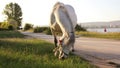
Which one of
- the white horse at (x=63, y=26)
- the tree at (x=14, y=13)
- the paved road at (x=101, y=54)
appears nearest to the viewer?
the white horse at (x=63, y=26)

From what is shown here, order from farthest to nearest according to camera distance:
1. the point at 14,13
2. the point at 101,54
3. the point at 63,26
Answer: the point at 14,13 → the point at 101,54 → the point at 63,26

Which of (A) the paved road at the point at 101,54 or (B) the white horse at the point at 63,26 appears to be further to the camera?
(A) the paved road at the point at 101,54

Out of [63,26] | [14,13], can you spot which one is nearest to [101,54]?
[63,26]

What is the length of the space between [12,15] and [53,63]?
112283 millimetres

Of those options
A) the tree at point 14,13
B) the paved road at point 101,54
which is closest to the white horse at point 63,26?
the paved road at point 101,54

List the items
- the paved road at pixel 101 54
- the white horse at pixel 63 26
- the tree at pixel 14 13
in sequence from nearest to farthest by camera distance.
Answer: the white horse at pixel 63 26
the paved road at pixel 101 54
the tree at pixel 14 13

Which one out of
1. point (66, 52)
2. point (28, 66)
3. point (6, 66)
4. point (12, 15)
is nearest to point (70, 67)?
point (66, 52)

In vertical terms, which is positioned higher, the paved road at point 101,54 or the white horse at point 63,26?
the white horse at point 63,26

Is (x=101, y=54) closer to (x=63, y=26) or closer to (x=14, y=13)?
(x=63, y=26)

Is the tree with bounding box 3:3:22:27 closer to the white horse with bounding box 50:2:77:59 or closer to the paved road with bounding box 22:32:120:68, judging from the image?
the paved road with bounding box 22:32:120:68

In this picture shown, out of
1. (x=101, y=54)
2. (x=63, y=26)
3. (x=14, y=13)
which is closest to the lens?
(x=63, y=26)

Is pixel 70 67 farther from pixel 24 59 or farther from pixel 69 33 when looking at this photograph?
pixel 24 59

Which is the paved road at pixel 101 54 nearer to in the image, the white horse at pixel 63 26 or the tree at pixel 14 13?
the white horse at pixel 63 26

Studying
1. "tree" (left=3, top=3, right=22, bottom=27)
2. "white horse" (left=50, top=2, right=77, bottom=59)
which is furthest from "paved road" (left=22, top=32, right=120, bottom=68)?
"tree" (left=3, top=3, right=22, bottom=27)
